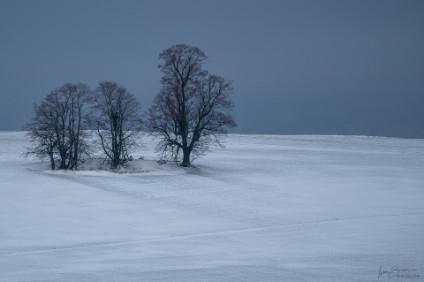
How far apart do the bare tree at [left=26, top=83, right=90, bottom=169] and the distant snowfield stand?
1419mm

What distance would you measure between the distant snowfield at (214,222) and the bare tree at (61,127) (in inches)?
55.9

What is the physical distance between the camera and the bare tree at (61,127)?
32.6 meters

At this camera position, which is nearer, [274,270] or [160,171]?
[274,270]

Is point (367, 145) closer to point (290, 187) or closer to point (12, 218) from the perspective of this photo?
point (290, 187)

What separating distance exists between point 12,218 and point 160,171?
1338 cm

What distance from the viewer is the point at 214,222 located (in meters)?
18.0

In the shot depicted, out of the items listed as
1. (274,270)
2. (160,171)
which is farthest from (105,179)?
(274,270)

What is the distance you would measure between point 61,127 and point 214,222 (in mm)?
18282

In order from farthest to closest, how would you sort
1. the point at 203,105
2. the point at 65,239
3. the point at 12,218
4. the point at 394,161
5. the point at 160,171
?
the point at 394,161 < the point at 203,105 < the point at 160,171 < the point at 12,218 < the point at 65,239

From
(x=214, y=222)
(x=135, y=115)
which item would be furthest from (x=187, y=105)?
(x=214, y=222)

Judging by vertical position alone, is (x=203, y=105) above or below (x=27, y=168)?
above

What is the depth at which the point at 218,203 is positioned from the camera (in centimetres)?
2208
